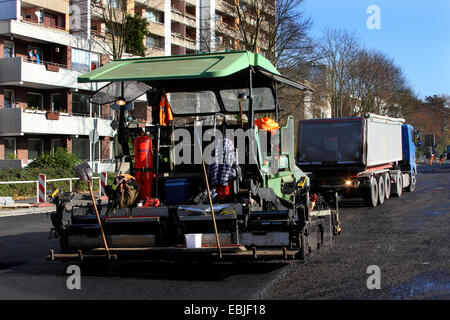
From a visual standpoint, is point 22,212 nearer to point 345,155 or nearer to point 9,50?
point 345,155

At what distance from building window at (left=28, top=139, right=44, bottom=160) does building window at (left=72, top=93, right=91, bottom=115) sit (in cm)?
329

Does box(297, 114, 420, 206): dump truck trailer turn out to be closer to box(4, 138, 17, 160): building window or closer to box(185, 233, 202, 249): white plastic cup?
box(185, 233, 202, 249): white plastic cup

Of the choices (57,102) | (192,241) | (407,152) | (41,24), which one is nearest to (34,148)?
(57,102)

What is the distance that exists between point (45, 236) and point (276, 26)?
25.5 metres

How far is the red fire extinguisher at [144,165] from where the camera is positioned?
823cm

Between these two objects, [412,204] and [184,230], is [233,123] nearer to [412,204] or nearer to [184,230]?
[184,230]

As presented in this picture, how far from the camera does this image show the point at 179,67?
7.69 m

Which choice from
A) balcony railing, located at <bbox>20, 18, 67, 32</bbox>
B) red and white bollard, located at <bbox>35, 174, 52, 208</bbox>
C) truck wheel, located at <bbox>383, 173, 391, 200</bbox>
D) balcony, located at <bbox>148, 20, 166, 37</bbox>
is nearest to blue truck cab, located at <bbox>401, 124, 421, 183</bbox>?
truck wheel, located at <bbox>383, 173, 391, 200</bbox>

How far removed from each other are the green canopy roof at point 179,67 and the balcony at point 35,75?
25.6 metres

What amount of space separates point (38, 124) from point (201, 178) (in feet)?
88.3

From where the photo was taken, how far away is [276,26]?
1363 inches

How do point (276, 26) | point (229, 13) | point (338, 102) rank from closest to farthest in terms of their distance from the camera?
point (276, 26) → point (229, 13) → point (338, 102)

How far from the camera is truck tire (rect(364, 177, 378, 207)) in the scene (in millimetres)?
18109
